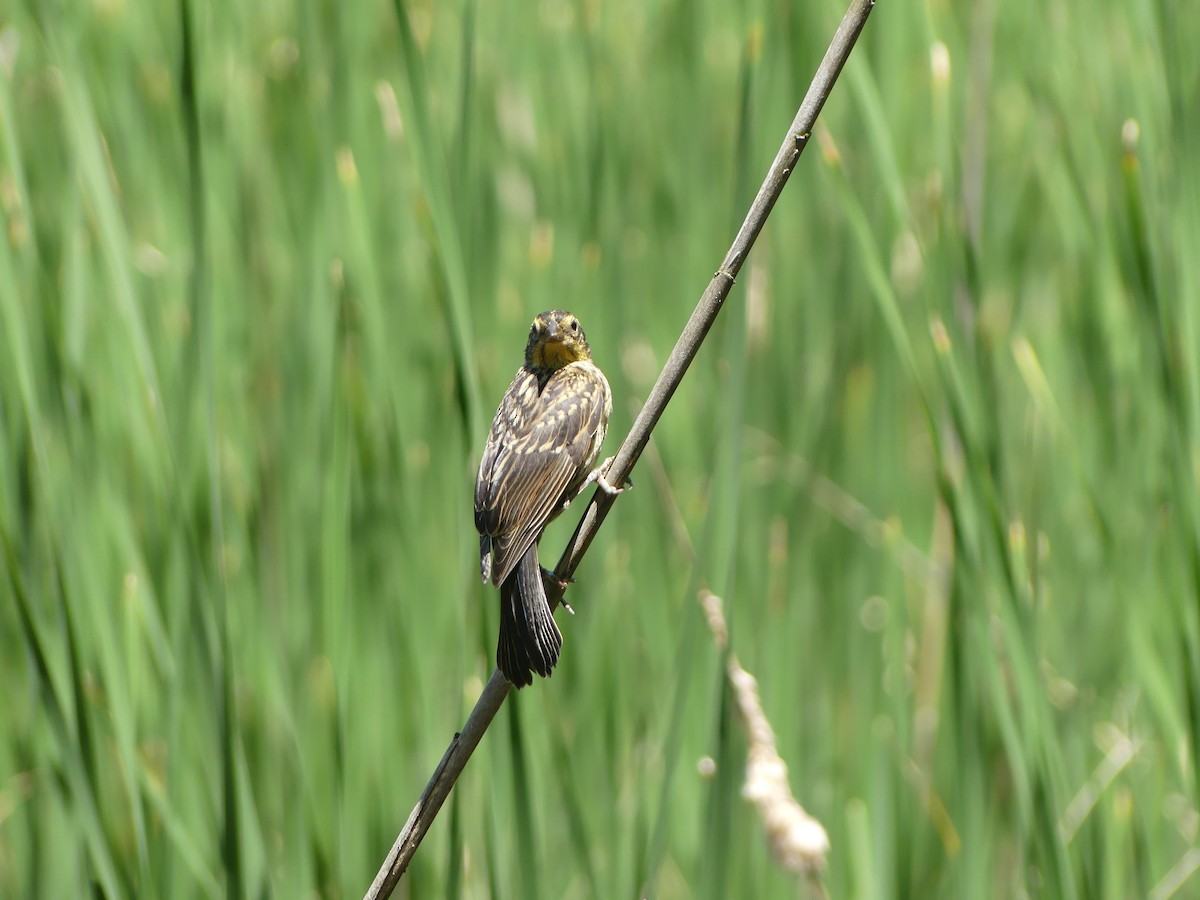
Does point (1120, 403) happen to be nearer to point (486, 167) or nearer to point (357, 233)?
point (486, 167)

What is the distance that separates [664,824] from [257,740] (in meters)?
1.17

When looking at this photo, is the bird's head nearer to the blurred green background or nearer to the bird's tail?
the blurred green background

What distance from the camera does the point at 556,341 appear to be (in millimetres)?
2709

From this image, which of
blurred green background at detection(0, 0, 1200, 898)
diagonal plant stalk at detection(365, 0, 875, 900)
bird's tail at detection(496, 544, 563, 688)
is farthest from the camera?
blurred green background at detection(0, 0, 1200, 898)

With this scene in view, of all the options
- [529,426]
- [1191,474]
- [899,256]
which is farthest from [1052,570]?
[529,426]

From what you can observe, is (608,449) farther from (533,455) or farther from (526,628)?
(526,628)

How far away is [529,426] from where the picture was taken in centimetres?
239

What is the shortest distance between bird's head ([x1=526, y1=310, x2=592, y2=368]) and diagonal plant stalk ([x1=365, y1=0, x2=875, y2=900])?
1.09 metres

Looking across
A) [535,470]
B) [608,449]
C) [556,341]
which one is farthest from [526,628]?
[608,449]

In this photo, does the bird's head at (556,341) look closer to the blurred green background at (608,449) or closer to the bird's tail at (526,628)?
the blurred green background at (608,449)

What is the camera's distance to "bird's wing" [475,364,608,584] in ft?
6.79

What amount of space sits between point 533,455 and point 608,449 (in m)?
0.97

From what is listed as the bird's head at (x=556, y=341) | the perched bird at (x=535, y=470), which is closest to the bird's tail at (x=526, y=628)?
the perched bird at (x=535, y=470)

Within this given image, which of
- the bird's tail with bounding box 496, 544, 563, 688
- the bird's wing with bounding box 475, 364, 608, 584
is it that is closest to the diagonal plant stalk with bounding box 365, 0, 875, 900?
the bird's tail with bounding box 496, 544, 563, 688
